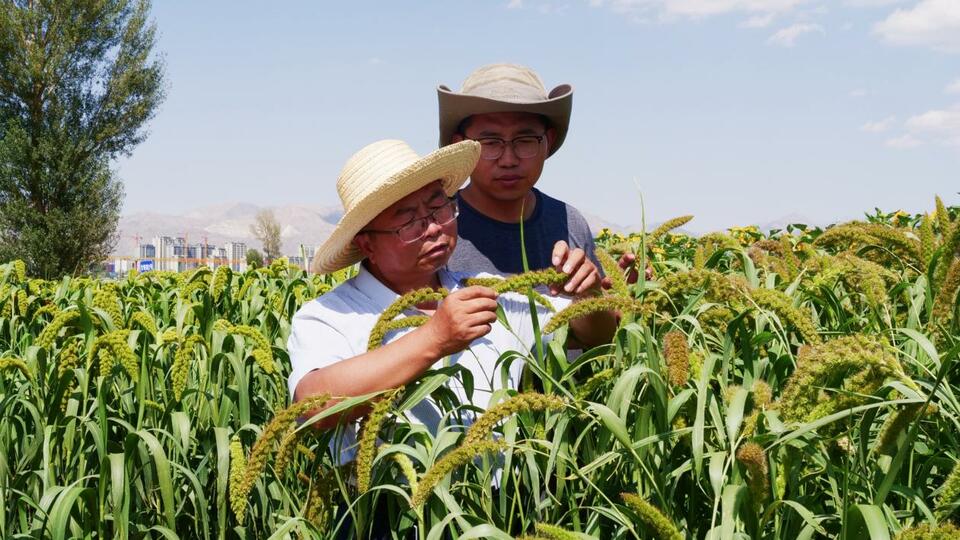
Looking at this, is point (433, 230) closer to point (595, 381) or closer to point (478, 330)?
point (478, 330)

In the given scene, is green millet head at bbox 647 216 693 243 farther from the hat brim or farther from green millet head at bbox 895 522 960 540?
green millet head at bbox 895 522 960 540

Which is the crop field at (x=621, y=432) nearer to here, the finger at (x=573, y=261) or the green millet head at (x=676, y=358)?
the green millet head at (x=676, y=358)

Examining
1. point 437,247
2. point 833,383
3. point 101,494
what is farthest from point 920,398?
point 101,494

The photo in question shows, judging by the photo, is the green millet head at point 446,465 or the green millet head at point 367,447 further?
the green millet head at point 367,447

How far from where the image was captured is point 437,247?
8.23 feet

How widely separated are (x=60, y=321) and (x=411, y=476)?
1.23 metres

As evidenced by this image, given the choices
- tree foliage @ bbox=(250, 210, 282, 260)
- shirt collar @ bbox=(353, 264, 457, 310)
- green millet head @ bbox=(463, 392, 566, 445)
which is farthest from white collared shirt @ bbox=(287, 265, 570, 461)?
tree foliage @ bbox=(250, 210, 282, 260)

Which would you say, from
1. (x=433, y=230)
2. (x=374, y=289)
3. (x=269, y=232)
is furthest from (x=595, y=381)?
(x=269, y=232)

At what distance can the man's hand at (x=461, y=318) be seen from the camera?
2.00 meters

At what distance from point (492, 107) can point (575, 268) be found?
1.37 m

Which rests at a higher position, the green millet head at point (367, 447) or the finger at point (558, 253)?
the finger at point (558, 253)

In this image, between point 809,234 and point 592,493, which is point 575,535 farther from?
point 809,234

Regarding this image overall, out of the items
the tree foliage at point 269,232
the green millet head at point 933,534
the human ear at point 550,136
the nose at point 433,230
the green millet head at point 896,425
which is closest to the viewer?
the green millet head at point 933,534

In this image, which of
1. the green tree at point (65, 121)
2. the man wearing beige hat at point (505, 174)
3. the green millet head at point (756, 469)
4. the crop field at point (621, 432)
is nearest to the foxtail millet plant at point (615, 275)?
the crop field at point (621, 432)
